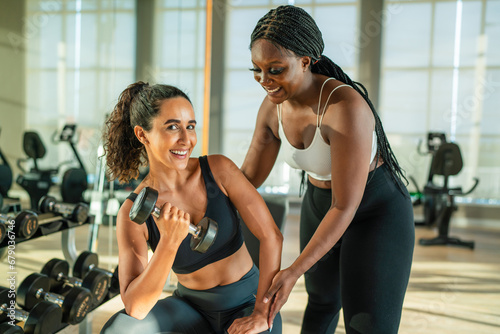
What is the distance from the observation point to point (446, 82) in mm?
6207

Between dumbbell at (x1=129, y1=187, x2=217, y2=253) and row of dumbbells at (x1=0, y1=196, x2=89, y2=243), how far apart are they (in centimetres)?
115

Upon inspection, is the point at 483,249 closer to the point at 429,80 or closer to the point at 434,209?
the point at 434,209

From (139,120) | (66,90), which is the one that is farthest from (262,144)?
(66,90)

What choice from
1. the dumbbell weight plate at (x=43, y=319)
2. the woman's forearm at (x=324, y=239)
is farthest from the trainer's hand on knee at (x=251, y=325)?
the dumbbell weight plate at (x=43, y=319)

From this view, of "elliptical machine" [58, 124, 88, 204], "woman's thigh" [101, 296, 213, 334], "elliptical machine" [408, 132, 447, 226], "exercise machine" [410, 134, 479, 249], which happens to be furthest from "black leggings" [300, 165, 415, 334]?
"elliptical machine" [408, 132, 447, 226]

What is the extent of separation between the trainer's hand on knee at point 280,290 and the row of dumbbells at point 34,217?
4.17ft

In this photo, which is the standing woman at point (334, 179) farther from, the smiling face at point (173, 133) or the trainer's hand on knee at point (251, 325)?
the smiling face at point (173, 133)

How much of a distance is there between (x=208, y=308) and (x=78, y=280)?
1180 millimetres

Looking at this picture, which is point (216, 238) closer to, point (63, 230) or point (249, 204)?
point (249, 204)

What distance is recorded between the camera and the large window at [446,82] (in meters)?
6.02

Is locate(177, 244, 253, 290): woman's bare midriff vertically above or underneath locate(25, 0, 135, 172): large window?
underneath

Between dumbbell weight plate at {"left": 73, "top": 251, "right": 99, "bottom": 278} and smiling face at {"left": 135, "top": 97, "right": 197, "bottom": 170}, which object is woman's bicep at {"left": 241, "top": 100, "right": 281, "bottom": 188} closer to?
smiling face at {"left": 135, "top": 97, "right": 197, "bottom": 170}

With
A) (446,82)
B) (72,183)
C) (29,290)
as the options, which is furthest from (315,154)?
(446,82)

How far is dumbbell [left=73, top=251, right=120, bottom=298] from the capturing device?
2.30 metres
